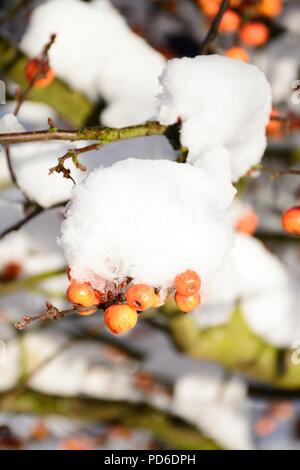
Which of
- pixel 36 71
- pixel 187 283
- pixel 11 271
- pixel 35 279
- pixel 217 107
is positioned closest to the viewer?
pixel 187 283

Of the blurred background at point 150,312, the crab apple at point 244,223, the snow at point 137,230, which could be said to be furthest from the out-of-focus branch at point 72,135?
the crab apple at point 244,223

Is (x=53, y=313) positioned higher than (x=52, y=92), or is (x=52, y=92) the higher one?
(x=52, y=92)

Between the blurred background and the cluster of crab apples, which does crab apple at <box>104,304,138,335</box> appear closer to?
the cluster of crab apples

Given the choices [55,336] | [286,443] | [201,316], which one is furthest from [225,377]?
[201,316]

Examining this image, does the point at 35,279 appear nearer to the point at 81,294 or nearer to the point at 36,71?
the point at 36,71

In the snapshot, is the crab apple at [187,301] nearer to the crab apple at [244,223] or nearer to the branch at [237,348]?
the branch at [237,348]

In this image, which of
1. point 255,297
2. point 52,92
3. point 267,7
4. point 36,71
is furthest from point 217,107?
point 267,7

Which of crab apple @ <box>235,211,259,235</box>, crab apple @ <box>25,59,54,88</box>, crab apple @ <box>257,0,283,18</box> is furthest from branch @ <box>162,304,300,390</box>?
crab apple @ <box>257,0,283,18</box>
